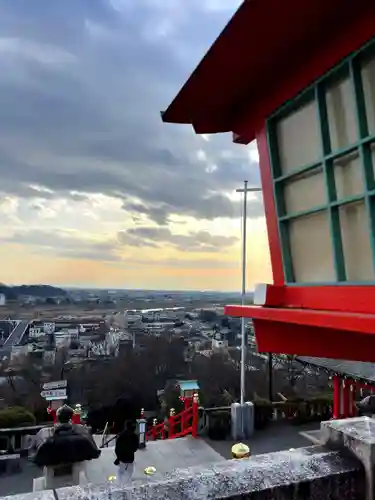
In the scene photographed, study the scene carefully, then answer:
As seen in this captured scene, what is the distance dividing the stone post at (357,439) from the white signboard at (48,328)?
72949 millimetres

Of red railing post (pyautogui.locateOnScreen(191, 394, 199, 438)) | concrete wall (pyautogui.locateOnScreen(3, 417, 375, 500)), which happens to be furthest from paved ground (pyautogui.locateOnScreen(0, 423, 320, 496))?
concrete wall (pyautogui.locateOnScreen(3, 417, 375, 500))

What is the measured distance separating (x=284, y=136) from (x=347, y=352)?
1962 millimetres

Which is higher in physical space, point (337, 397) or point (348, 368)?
point (348, 368)

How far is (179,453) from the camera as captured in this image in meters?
12.2

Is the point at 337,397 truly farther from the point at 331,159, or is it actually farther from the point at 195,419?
the point at 331,159

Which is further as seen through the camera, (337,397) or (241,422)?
(241,422)

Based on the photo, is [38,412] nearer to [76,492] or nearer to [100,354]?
[76,492]

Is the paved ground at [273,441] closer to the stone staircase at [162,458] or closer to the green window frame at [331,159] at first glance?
the stone staircase at [162,458]

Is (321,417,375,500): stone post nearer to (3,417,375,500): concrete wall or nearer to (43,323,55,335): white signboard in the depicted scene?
(3,417,375,500): concrete wall

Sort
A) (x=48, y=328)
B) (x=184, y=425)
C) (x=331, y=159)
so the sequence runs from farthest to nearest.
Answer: (x=48, y=328) < (x=184, y=425) < (x=331, y=159)

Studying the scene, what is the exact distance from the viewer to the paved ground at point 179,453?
10.3 metres

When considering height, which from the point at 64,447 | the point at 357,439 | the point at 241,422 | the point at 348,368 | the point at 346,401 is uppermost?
the point at 357,439

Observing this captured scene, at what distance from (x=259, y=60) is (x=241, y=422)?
12420 mm

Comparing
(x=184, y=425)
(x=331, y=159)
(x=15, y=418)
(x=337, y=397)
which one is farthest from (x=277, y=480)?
(x=15, y=418)
